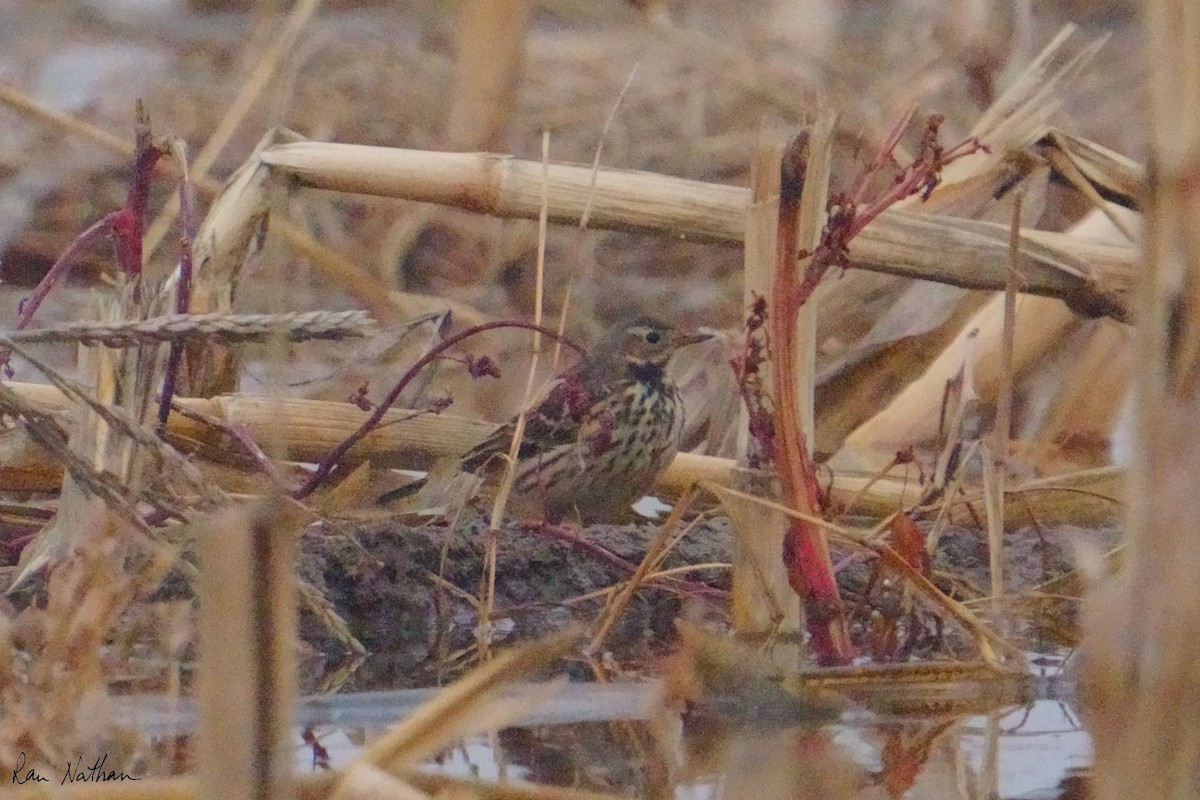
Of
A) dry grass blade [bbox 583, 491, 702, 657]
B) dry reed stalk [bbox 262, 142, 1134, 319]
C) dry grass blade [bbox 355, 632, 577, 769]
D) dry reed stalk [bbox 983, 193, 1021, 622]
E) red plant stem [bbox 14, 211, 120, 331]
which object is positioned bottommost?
dry grass blade [bbox 355, 632, 577, 769]

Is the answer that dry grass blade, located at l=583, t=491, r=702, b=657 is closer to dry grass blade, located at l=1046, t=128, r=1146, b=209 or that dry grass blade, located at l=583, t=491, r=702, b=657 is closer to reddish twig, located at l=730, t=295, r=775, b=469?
reddish twig, located at l=730, t=295, r=775, b=469

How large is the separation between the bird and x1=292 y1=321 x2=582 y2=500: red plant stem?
1.21 feet

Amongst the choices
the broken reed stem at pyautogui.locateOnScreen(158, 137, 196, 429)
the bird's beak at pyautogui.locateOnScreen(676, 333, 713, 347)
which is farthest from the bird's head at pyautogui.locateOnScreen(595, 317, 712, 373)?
the broken reed stem at pyautogui.locateOnScreen(158, 137, 196, 429)

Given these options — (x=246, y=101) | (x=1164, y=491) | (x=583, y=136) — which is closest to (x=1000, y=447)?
(x=1164, y=491)

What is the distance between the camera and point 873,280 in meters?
A: 3.88

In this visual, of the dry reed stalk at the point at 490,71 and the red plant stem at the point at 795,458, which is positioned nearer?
the red plant stem at the point at 795,458

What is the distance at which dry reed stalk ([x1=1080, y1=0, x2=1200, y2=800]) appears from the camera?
3.24 ft

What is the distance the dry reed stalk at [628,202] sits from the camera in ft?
10.1

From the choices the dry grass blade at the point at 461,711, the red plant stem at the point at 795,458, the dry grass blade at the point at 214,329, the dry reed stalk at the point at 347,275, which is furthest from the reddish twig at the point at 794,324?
the dry reed stalk at the point at 347,275

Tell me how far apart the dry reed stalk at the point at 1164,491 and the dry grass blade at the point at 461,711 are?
38 centimetres

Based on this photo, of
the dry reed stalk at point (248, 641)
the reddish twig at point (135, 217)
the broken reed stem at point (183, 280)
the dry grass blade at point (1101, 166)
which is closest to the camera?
the dry reed stalk at point (248, 641)

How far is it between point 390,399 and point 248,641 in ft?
5.61

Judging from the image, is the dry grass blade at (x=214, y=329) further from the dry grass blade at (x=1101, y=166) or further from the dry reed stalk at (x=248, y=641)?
the dry grass blade at (x=1101, y=166)

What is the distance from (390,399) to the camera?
267 centimetres
